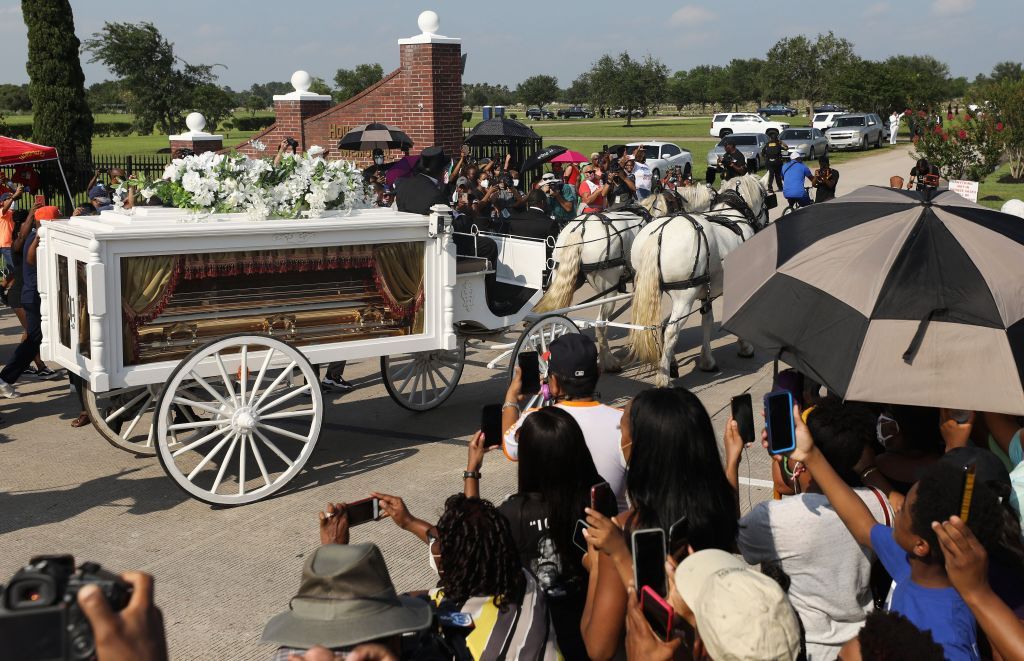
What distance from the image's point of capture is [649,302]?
10.1m

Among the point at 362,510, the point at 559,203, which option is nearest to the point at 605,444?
the point at 362,510

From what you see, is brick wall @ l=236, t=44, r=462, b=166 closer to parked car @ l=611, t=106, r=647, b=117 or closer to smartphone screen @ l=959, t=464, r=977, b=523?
smartphone screen @ l=959, t=464, r=977, b=523

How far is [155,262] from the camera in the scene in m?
6.84

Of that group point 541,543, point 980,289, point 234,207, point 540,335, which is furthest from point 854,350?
point 540,335

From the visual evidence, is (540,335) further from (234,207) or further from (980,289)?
(980,289)

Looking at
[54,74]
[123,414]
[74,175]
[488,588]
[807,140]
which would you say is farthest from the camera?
[807,140]

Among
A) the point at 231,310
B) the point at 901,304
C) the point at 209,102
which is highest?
the point at 209,102

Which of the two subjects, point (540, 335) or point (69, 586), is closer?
point (69, 586)

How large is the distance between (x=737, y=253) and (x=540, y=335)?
387 cm

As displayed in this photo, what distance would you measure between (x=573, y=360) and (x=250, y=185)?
10.8 ft

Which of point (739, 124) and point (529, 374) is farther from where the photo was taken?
point (739, 124)

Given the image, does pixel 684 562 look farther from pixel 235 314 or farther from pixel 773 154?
pixel 773 154

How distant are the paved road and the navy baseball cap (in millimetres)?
1247

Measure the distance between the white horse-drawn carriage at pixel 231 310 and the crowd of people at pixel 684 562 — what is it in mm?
3031
